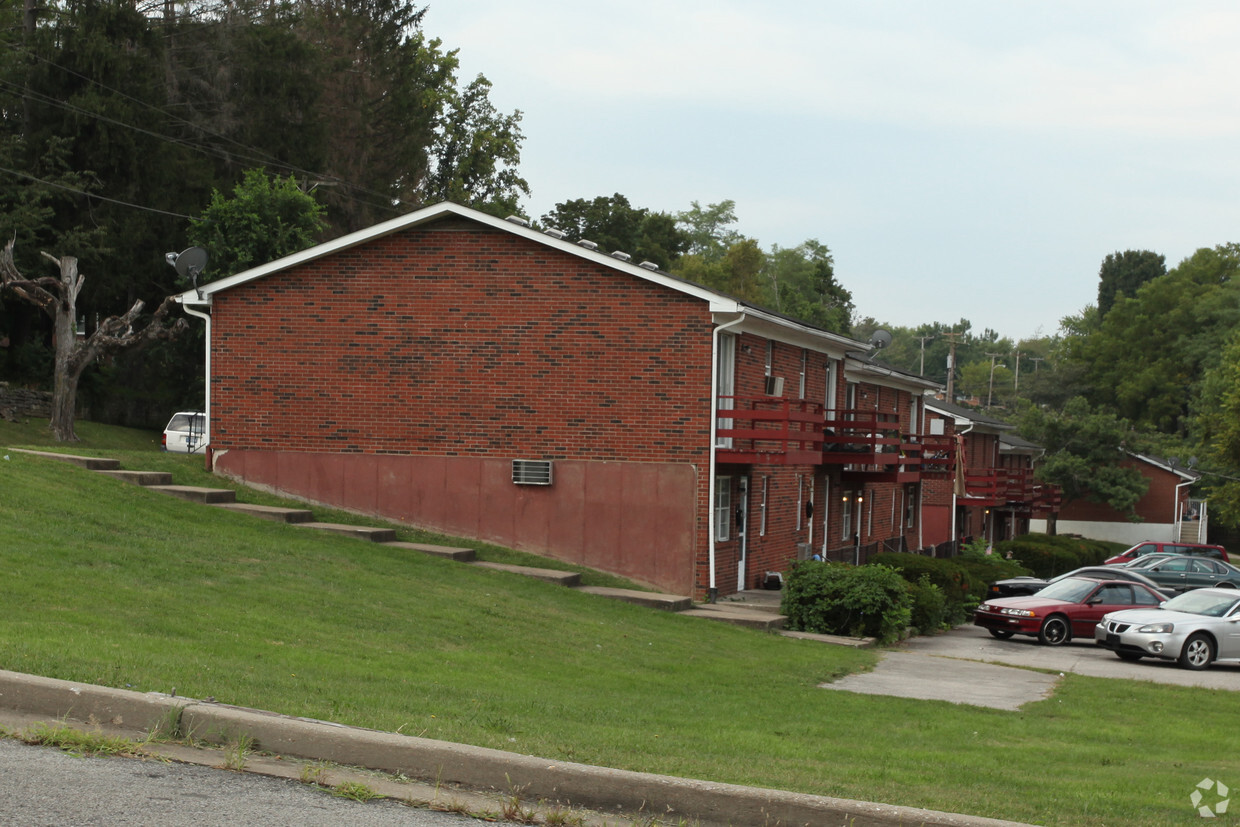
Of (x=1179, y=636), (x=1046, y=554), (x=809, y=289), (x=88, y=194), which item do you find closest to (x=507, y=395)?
(x=1179, y=636)

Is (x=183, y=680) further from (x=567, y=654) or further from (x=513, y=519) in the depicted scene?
(x=513, y=519)

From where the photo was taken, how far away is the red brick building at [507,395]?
23.9 m

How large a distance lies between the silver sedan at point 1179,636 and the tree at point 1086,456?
44593 millimetres

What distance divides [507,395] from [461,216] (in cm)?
362

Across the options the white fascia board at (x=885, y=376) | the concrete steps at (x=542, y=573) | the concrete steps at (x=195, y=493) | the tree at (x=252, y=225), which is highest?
the tree at (x=252, y=225)

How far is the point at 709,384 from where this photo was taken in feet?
77.9

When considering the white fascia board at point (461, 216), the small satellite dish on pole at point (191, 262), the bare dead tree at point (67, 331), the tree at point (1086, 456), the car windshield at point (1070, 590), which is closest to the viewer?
the white fascia board at point (461, 216)

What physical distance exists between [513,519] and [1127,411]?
270 ft

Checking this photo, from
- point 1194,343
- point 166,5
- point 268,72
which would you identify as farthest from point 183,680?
point 1194,343

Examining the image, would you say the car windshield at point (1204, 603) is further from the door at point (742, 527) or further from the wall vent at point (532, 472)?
the wall vent at point (532, 472)

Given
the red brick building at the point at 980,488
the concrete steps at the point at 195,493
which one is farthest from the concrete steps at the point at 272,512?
the red brick building at the point at 980,488

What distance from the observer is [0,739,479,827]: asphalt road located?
6293mm

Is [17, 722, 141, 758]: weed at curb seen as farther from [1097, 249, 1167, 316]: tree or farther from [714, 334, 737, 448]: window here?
[1097, 249, 1167, 316]: tree

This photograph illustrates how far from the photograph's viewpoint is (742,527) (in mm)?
26375
